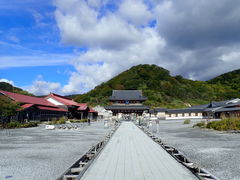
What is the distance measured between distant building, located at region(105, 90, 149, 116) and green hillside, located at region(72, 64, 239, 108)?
20346 millimetres

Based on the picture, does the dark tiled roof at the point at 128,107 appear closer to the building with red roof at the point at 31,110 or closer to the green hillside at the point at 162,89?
the building with red roof at the point at 31,110

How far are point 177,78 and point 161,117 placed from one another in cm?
5573

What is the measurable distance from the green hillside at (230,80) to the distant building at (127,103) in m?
61.8

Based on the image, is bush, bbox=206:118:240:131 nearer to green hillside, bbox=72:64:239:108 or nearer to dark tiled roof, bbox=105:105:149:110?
dark tiled roof, bbox=105:105:149:110

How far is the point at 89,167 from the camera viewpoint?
20.5 feet

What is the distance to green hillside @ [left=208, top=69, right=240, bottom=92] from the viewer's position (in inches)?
3735

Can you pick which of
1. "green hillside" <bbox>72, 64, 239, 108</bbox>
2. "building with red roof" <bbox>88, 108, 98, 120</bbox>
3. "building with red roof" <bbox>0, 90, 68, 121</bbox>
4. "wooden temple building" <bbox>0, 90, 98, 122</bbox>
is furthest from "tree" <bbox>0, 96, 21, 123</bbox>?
"green hillside" <bbox>72, 64, 239, 108</bbox>

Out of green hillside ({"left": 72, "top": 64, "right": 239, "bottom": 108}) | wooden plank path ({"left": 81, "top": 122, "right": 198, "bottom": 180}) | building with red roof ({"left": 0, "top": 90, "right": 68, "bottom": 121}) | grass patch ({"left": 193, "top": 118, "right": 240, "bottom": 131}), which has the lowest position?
wooden plank path ({"left": 81, "top": 122, "right": 198, "bottom": 180})

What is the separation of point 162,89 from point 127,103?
133 feet

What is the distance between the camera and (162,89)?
291 ft

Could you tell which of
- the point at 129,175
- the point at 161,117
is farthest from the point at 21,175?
the point at 161,117

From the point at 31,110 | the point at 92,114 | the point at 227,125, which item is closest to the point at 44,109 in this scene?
the point at 31,110

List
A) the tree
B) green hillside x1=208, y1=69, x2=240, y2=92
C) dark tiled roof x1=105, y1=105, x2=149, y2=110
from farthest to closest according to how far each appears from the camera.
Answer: green hillside x1=208, y1=69, x2=240, y2=92, dark tiled roof x1=105, y1=105, x2=149, y2=110, the tree

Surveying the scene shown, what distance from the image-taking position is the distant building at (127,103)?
49.7 m
